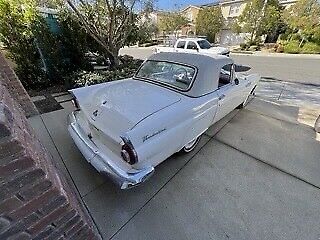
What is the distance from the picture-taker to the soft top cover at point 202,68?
2.99 metres

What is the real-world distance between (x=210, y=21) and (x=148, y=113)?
33207 millimetres

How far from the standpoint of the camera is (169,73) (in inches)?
130

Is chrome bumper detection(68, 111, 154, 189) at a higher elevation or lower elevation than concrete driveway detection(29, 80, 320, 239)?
higher

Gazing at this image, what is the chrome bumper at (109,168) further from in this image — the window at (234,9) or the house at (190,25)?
the window at (234,9)

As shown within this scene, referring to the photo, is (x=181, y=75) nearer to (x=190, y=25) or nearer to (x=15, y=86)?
(x=15, y=86)

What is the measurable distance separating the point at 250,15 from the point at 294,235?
88.7ft

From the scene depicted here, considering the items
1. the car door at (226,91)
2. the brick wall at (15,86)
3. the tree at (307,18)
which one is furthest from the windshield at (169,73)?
the tree at (307,18)

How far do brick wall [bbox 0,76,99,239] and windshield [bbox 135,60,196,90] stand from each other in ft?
7.36

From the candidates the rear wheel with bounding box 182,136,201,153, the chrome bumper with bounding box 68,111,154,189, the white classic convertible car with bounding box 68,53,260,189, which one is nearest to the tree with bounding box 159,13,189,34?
the white classic convertible car with bounding box 68,53,260,189

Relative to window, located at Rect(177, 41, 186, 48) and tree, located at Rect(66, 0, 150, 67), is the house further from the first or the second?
tree, located at Rect(66, 0, 150, 67)

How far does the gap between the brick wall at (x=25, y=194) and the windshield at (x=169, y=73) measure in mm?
2242

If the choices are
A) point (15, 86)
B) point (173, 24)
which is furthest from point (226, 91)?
point (173, 24)

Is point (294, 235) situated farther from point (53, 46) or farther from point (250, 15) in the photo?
point (250, 15)

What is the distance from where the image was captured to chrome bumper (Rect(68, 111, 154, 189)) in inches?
85.2
